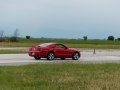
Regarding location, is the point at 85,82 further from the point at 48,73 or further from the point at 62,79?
the point at 48,73

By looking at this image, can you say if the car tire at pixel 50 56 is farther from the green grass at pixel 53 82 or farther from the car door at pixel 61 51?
the green grass at pixel 53 82

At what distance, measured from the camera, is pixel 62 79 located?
17188mm

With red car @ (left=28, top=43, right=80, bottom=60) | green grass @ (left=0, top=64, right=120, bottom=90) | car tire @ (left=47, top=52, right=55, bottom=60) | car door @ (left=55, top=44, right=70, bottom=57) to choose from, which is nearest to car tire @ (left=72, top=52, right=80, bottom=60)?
red car @ (left=28, top=43, right=80, bottom=60)

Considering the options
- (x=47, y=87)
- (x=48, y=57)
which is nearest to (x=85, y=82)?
(x=47, y=87)

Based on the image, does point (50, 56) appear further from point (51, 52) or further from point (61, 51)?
point (61, 51)

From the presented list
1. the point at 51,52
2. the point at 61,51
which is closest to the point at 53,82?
the point at 51,52

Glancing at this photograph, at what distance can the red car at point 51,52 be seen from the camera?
37531 mm

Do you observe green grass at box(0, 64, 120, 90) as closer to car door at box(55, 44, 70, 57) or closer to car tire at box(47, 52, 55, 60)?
car tire at box(47, 52, 55, 60)

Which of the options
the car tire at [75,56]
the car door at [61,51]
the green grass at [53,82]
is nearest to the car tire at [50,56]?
the car door at [61,51]

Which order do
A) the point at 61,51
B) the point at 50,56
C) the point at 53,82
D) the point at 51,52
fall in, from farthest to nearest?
the point at 61,51 < the point at 51,52 < the point at 50,56 < the point at 53,82

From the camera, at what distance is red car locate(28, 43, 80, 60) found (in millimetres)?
37531

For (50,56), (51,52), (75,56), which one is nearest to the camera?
(50,56)

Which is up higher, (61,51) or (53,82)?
(61,51)

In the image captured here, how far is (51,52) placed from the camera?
3784 cm
